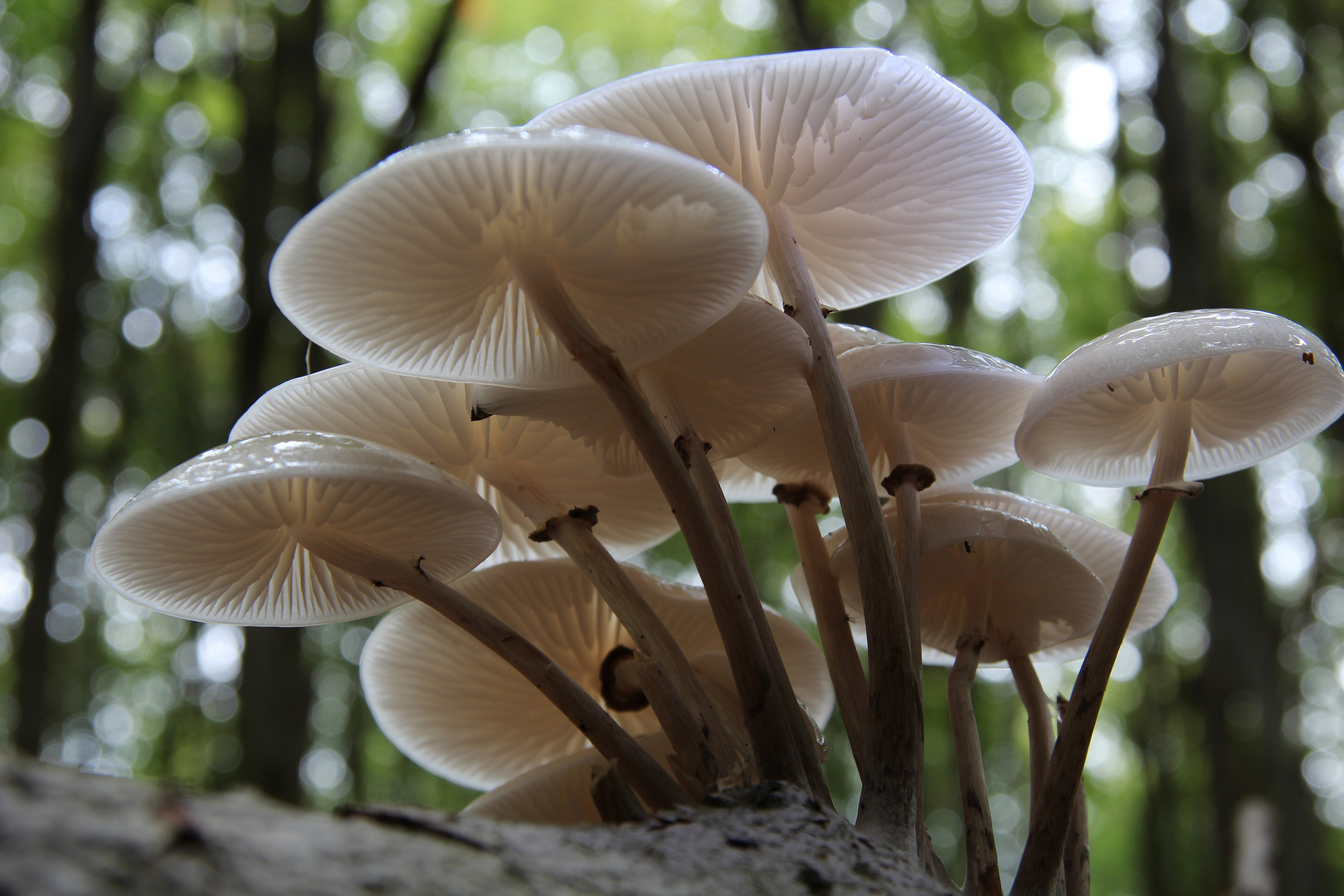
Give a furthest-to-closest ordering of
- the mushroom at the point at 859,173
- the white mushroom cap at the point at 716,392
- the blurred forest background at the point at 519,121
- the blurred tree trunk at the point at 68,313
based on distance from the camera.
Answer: the blurred tree trunk at the point at 68,313, the blurred forest background at the point at 519,121, the white mushroom cap at the point at 716,392, the mushroom at the point at 859,173

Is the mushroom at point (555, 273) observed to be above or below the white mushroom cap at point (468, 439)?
above

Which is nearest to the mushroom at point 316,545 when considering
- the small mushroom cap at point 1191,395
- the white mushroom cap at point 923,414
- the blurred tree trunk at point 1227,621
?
the white mushroom cap at point 923,414

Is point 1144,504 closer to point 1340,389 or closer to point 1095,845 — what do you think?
point 1340,389

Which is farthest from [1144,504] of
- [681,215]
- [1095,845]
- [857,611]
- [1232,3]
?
[1095,845]

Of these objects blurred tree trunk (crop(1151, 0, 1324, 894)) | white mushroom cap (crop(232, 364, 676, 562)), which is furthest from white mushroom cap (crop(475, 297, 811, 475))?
blurred tree trunk (crop(1151, 0, 1324, 894))

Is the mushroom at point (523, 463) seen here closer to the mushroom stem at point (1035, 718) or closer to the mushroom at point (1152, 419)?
the mushroom at point (1152, 419)

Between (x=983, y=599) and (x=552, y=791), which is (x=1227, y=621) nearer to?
(x=983, y=599)

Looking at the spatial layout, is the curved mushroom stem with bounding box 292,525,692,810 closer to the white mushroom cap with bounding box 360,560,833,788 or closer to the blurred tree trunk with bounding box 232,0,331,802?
the white mushroom cap with bounding box 360,560,833,788
